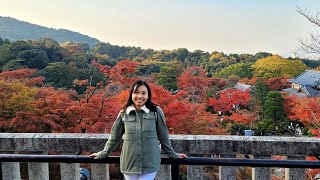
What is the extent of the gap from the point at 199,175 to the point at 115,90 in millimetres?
17089

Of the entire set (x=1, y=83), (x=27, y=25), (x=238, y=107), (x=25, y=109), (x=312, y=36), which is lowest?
(x=238, y=107)

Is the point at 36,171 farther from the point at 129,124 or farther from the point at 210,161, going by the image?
the point at 210,161

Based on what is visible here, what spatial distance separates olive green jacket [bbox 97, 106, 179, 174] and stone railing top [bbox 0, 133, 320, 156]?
18.0 inches

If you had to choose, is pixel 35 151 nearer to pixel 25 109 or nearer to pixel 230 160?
pixel 230 160

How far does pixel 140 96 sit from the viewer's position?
2410 millimetres

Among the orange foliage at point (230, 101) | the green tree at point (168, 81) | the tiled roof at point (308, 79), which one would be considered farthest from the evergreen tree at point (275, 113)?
the tiled roof at point (308, 79)

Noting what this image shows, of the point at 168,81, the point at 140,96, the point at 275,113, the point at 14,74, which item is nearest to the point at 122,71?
the point at 14,74

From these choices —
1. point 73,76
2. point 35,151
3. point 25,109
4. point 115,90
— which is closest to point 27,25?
point 73,76

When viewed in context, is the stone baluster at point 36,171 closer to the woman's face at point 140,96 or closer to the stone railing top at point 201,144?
the stone railing top at point 201,144

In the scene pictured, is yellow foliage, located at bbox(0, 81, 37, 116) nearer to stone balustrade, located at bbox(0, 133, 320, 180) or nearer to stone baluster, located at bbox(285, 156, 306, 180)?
stone balustrade, located at bbox(0, 133, 320, 180)

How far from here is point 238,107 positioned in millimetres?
28453

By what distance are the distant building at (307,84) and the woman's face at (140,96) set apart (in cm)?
3469

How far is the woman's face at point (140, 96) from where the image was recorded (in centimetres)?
240

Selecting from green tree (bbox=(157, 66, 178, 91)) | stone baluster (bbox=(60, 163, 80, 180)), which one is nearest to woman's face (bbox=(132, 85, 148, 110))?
stone baluster (bbox=(60, 163, 80, 180))
